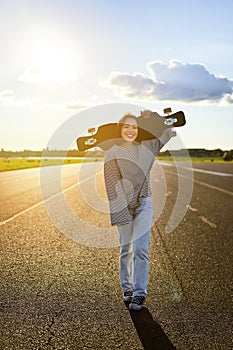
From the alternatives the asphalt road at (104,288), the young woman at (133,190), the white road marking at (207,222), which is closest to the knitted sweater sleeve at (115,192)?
the young woman at (133,190)

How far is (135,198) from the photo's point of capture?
591cm

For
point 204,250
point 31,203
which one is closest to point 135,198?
point 204,250

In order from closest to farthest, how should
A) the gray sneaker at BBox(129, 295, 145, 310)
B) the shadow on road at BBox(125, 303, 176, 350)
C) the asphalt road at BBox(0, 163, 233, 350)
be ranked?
the shadow on road at BBox(125, 303, 176, 350) → the asphalt road at BBox(0, 163, 233, 350) → the gray sneaker at BBox(129, 295, 145, 310)

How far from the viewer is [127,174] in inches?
230

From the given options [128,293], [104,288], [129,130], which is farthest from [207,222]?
[129,130]

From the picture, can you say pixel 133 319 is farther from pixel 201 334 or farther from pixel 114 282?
pixel 114 282

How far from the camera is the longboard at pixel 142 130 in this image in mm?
5879

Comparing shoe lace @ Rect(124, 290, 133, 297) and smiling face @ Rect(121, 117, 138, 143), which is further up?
smiling face @ Rect(121, 117, 138, 143)

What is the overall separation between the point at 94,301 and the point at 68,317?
0.66 meters

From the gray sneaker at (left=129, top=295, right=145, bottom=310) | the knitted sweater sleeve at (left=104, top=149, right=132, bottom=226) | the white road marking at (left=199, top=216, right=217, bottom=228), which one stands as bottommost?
the white road marking at (left=199, top=216, right=217, bottom=228)

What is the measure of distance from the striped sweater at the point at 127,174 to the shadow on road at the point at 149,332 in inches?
37.1

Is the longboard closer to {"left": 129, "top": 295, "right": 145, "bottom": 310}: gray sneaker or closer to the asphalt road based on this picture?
{"left": 129, "top": 295, "right": 145, "bottom": 310}: gray sneaker

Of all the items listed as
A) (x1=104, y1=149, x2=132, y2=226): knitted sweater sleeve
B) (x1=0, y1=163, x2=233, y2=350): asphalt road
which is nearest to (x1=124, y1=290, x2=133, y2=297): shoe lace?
(x1=0, y1=163, x2=233, y2=350): asphalt road

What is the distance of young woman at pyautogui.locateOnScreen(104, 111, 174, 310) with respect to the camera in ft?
19.1
